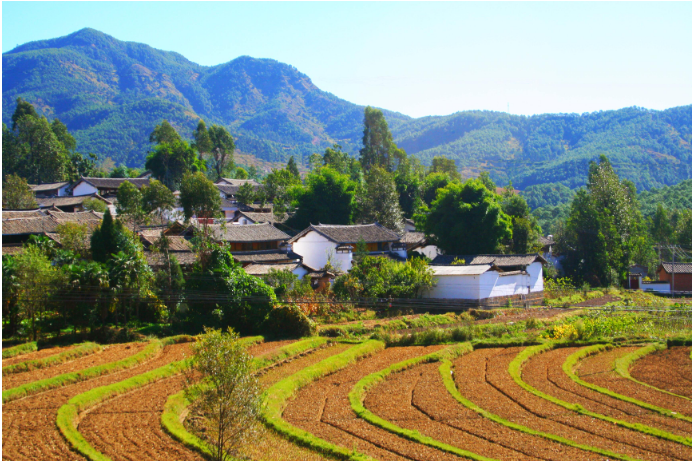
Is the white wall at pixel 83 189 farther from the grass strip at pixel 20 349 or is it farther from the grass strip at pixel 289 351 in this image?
the grass strip at pixel 289 351

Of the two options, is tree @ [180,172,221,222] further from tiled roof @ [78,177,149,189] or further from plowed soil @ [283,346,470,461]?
plowed soil @ [283,346,470,461]

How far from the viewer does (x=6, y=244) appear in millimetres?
42594

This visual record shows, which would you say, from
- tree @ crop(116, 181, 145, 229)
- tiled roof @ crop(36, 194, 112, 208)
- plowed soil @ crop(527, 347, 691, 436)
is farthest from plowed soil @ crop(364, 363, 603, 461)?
tiled roof @ crop(36, 194, 112, 208)

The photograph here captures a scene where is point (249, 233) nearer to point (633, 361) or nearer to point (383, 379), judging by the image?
point (383, 379)

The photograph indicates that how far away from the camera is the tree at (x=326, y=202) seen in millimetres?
59750

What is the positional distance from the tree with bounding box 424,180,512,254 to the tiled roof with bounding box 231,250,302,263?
50.1 ft

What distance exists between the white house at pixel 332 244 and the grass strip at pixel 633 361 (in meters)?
26.0

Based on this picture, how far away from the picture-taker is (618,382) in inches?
844

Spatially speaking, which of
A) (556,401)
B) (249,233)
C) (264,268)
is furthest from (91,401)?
(249,233)

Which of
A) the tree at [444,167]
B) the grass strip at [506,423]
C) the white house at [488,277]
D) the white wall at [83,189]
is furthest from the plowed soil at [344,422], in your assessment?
the tree at [444,167]

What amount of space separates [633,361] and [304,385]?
14.8m

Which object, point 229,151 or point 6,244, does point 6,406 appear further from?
point 229,151

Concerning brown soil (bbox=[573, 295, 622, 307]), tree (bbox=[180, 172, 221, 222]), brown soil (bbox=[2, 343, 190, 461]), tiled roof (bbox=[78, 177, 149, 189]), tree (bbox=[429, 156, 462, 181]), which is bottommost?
brown soil (bbox=[573, 295, 622, 307])

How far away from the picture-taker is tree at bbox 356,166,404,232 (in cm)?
6166
